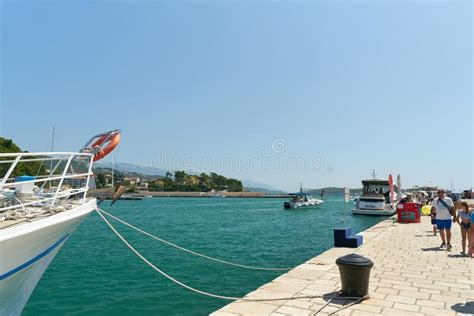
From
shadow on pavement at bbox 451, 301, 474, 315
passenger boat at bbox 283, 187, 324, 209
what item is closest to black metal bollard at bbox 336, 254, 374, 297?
shadow on pavement at bbox 451, 301, 474, 315

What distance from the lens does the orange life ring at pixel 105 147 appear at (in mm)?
8570

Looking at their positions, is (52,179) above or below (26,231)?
above

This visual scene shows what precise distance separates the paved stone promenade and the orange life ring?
185 inches

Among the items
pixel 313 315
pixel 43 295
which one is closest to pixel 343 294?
pixel 313 315

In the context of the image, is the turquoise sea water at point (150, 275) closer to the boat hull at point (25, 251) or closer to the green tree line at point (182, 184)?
the boat hull at point (25, 251)

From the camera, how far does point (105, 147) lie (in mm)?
8719

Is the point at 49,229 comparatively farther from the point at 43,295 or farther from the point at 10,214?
the point at 43,295

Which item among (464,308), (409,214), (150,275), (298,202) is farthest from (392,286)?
(298,202)

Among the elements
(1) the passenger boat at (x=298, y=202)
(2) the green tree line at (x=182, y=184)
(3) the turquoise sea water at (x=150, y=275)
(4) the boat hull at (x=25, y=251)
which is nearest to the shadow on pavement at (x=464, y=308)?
(3) the turquoise sea water at (x=150, y=275)

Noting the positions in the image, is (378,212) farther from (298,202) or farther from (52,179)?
(52,179)

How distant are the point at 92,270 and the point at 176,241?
335 inches

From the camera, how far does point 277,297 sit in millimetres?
6961

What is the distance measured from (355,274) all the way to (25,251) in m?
5.57

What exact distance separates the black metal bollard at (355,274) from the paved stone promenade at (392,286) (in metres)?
0.25
